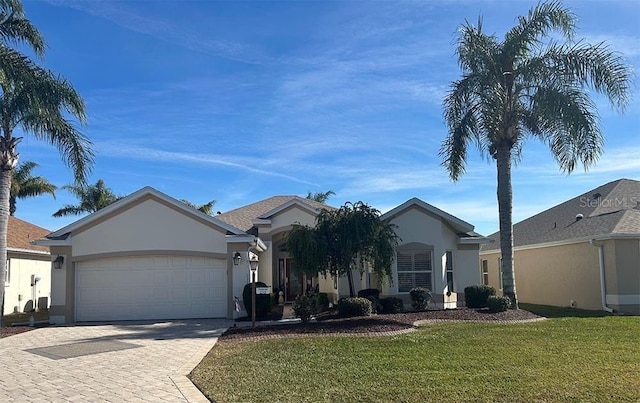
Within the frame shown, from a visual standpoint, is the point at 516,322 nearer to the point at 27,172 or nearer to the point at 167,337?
the point at 167,337

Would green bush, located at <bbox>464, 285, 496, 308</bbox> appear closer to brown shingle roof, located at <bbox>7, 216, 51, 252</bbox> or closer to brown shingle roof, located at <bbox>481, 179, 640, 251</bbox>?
brown shingle roof, located at <bbox>481, 179, 640, 251</bbox>

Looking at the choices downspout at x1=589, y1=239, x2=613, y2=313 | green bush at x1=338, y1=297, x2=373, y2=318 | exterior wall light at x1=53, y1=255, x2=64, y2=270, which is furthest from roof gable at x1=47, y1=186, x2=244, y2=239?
downspout at x1=589, y1=239, x2=613, y2=313

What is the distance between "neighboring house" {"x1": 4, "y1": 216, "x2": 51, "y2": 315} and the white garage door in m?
5.54

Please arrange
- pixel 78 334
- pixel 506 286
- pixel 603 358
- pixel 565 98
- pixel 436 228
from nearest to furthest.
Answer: pixel 603 358 → pixel 78 334 → pixel 565 98 → pixel 506 286 → pixel 436 228

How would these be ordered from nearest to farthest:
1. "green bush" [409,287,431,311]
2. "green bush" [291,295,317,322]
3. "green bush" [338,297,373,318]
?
1. "green bush" [291,295,317,322]
2. "green bush" [338,297,373,318]
3. "green bush" [409,287,431,311]

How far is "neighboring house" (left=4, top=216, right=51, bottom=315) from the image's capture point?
2302 cm

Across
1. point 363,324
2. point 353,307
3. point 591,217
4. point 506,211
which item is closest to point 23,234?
point 353,307

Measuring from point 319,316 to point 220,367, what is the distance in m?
8.17

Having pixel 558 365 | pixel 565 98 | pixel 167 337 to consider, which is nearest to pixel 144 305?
pixel 167 337

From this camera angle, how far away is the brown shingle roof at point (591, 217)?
2075cm

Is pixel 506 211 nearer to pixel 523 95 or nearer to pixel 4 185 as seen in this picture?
pixel 523 95

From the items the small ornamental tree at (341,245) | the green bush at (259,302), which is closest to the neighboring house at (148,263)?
the green bush at (259,302)

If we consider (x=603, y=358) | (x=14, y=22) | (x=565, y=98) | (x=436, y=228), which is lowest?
(x=603, y=358)

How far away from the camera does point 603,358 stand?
10.0 m
